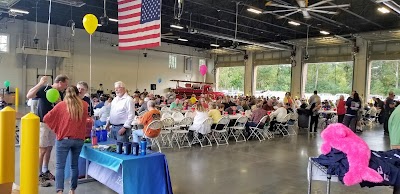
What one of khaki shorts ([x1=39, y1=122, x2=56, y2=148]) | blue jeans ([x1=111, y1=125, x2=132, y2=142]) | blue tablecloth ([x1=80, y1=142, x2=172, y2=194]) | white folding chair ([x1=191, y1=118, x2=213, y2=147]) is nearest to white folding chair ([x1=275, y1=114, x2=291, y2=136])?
white folding chair ([x1=191, y1=118, x2=213, y2=147])

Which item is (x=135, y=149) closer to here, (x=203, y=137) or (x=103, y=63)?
(x=203, y=137)

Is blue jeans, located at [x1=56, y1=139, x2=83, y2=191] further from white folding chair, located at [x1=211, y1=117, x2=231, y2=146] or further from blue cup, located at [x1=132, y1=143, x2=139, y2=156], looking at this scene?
white folding chair, located at [x1=211, y1=117, x2=231, y2=146]

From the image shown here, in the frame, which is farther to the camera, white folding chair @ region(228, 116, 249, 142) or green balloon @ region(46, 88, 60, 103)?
white folding chair @ region(228, 116, 249, 142)

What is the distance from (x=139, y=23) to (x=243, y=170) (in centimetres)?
393

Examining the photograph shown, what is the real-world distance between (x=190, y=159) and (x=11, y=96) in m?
14.2

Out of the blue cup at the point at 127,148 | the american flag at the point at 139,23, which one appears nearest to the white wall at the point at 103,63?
the american flag at the point at 139,23

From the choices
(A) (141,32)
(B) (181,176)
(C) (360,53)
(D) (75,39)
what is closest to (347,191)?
(B) (181,176)

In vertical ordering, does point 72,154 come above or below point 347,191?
above

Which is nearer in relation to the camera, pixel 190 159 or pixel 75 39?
pixel 190 159

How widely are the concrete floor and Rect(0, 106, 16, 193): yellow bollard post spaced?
8.44 ft

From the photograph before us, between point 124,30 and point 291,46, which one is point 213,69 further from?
point 124,30

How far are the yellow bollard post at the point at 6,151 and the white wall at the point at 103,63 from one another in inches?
700

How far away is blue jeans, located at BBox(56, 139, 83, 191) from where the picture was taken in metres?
3.27

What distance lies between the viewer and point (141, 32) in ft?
21.7
